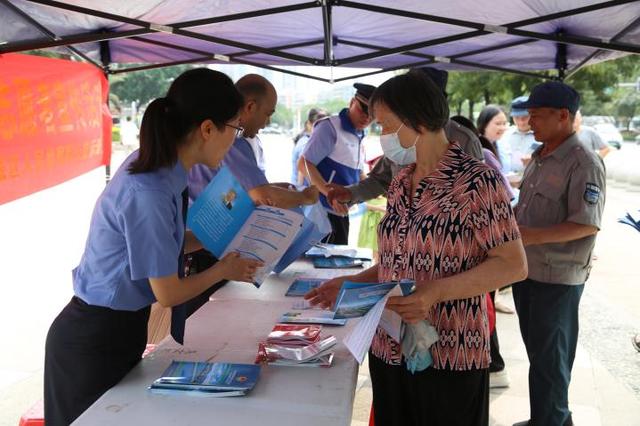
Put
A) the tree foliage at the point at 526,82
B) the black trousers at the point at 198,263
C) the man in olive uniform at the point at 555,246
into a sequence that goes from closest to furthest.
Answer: the man in olive uniform at the point at 555,246
the black trousers at the point at 198,263
the tree foliage at the point at 526,82

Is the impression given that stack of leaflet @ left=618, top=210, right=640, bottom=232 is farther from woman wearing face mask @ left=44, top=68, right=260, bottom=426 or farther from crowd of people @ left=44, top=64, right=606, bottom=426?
woman wearing face mask @ left=44, top=68, right=260, bottom=426

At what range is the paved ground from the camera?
3074 millimetres

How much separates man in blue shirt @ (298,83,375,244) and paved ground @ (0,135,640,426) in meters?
1.08

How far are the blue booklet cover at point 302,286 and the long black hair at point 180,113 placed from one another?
94 centimetres

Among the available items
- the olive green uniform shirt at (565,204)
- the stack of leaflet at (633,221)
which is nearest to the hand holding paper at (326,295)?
the olive green uniform shirt at (565,204)

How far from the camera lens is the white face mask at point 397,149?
1615 millimetres

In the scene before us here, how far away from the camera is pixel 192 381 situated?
4.66ft

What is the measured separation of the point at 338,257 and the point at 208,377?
60.1 inches

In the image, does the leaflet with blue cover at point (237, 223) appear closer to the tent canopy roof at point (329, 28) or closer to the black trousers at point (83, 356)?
the black trousers at point (83, 356)

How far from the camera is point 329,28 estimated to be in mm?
3316

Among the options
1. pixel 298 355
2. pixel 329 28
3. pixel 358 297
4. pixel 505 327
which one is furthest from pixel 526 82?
pixel 358 297

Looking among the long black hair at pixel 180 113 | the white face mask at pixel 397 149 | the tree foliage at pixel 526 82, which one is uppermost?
the tree foliage at pixel 526 82

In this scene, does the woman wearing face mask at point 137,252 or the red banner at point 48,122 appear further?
the red banner at point 48,122

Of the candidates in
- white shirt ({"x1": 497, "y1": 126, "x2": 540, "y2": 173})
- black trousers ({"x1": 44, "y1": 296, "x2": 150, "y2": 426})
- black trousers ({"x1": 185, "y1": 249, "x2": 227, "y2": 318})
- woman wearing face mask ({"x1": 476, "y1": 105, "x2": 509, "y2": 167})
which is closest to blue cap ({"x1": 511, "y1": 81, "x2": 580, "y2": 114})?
black trousers ({"x1": 185, "y1": 249, "x2": 227, "y2": 318})
